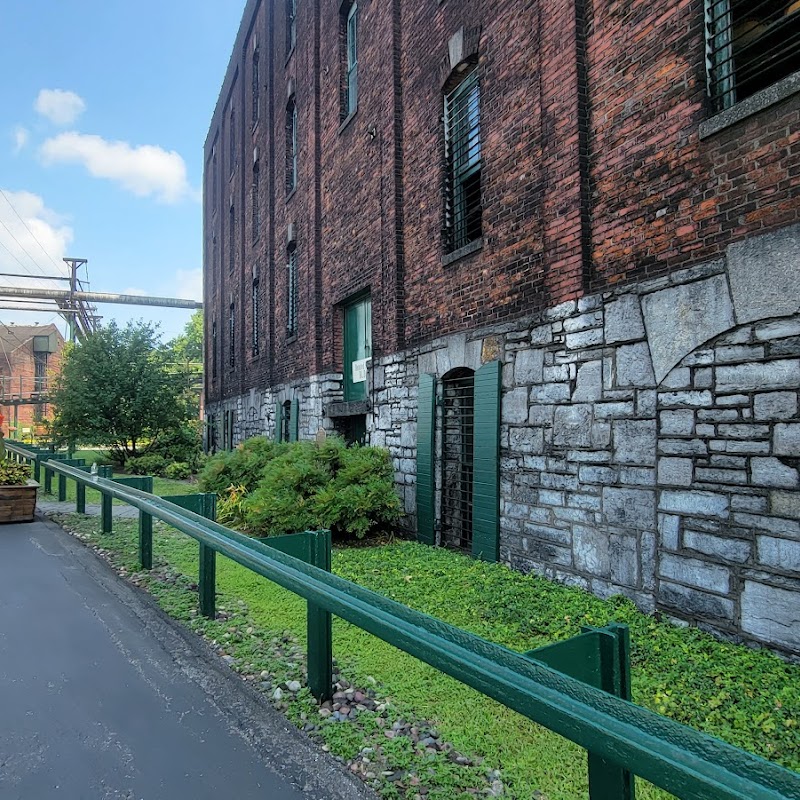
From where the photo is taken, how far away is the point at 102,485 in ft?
24.0

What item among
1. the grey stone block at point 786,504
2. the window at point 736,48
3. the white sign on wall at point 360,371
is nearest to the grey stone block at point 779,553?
the grey stone block at point 786,504

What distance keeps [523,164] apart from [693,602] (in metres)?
4.77

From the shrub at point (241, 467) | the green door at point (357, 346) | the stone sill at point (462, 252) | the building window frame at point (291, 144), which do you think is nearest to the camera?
the stone sill at point (462, 252)

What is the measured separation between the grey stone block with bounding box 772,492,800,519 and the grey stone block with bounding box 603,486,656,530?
98 centimetres

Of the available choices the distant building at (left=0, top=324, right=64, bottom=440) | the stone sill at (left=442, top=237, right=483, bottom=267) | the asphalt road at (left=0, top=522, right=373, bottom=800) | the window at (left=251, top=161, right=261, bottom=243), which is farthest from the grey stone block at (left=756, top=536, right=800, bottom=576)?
the distant building at (left=0, top=324, right=64, bottom=440)

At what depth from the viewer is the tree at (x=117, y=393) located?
1881 cm

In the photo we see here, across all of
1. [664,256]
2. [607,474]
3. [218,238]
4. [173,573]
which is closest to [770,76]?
[664,256]

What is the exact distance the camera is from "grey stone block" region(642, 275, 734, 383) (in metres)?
4.50

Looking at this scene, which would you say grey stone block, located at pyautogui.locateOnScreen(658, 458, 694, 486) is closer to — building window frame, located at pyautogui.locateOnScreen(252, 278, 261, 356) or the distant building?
building window frame, located at pyautogui.locateOnScreen(252, 278, 261, 356)

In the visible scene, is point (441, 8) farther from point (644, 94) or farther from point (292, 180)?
point (292, 180)

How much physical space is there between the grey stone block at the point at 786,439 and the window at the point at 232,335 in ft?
63.3

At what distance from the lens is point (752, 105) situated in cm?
436

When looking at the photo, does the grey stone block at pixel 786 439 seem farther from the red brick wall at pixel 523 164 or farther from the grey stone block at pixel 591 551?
the grey stone block at pixel 591 551

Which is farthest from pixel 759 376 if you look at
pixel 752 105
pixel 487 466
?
pixel 487 466
